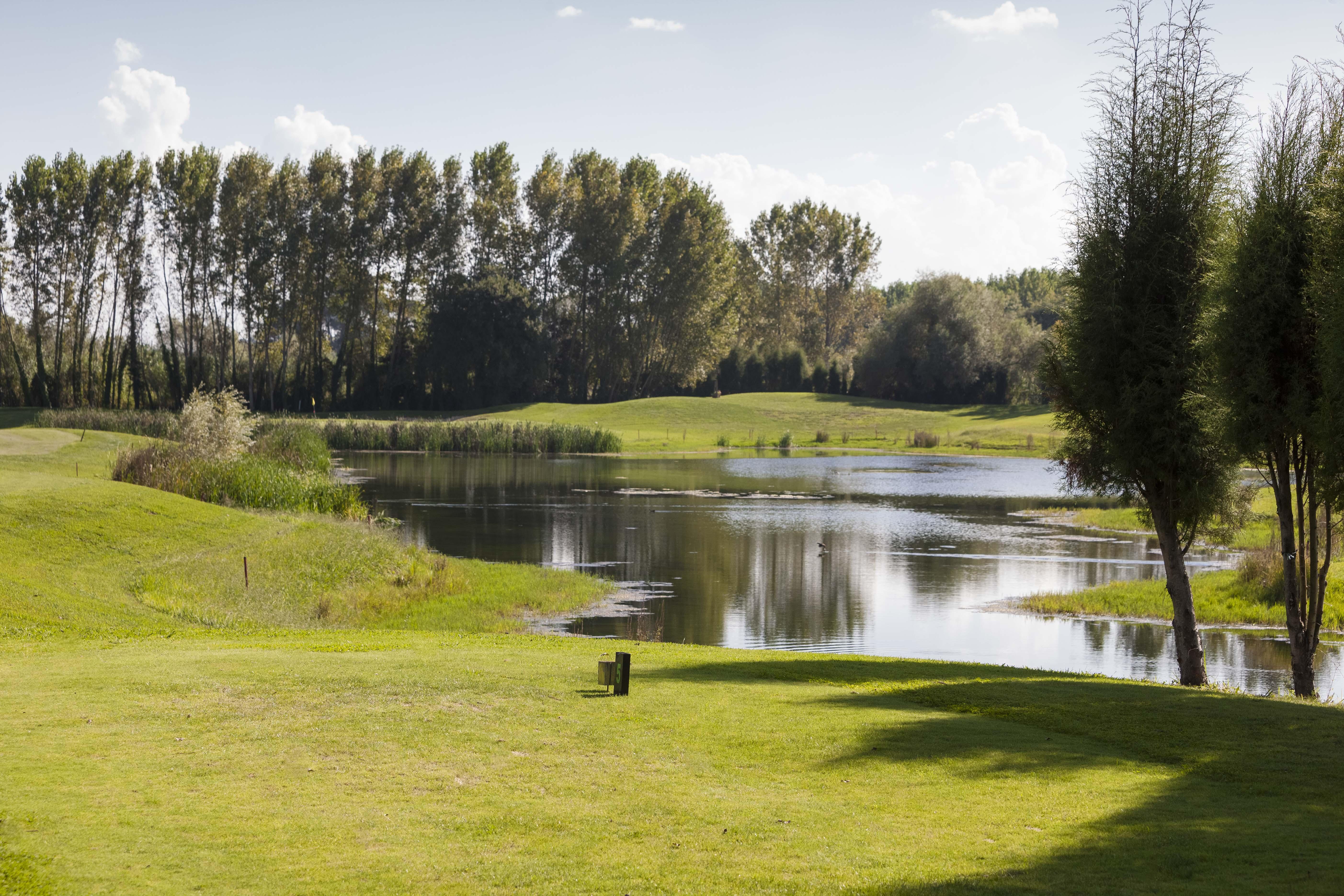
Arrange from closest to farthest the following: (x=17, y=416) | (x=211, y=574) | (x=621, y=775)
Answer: (x=621, y=775), (x=211, y=574), (x=17, y=416)

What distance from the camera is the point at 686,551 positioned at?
3822cm

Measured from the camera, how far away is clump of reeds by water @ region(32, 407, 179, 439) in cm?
6188

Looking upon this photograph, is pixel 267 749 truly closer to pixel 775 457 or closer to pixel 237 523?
pixel 237 523

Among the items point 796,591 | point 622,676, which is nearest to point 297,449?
point 796,591

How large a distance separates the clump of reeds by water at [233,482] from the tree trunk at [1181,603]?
82.0 feet

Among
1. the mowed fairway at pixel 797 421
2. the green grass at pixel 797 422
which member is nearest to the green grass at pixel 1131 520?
the green grass at pixel 797 422

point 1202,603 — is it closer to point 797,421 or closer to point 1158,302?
point 1158,302

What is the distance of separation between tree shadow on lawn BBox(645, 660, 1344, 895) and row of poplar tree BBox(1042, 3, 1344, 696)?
591cm

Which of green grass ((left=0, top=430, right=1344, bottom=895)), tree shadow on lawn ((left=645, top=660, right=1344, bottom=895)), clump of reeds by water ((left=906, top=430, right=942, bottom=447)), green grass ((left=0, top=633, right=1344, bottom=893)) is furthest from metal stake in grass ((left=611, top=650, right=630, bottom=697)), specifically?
clump of reeds by water ((left=906, top=430, right=942, bottom=447))

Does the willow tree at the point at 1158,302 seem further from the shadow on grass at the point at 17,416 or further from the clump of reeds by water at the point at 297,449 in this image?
the shadow on grass at the point at 17,416

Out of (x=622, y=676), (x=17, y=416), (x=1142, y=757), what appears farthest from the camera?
(x=17, y=416)

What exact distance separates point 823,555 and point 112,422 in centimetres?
4567

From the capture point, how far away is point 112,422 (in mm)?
63969

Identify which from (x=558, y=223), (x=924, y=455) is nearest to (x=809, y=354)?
(x=558, y=223)
